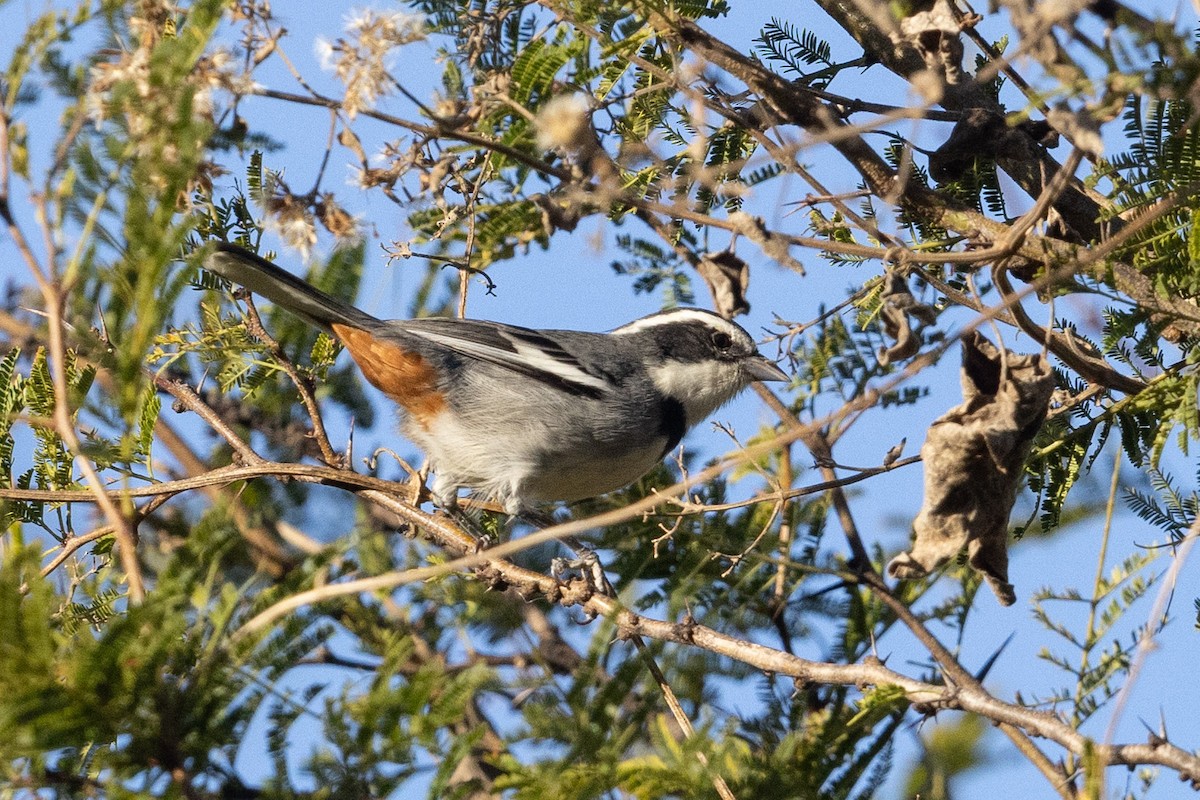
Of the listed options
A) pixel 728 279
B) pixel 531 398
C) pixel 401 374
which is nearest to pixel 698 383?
pixel 531 398

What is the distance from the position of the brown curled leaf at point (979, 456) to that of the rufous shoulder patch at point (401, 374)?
2.74 meters

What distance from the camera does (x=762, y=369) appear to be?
547 cm

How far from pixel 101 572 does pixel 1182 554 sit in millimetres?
2775

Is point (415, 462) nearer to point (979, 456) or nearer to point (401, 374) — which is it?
point (401, 374)

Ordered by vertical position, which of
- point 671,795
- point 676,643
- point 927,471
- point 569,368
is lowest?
point 671,795

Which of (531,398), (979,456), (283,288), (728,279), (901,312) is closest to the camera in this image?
(901,312)

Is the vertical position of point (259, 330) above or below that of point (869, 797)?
above

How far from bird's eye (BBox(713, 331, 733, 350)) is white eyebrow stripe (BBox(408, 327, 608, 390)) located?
590 mm

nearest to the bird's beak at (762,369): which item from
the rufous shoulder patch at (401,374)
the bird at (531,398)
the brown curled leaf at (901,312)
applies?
the bird at (531,398)

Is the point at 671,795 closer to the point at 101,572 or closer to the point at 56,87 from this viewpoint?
the point at 101,572

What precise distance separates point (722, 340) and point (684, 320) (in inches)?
10.1

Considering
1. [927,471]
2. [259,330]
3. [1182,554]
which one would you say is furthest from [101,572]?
[1182,554]

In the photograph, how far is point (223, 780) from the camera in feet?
7.48

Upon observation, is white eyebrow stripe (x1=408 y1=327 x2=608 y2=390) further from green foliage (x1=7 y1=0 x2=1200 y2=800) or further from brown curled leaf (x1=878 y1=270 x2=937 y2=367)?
brown curled leaf (x1=878 y1=270 x2=937 y2=367)
